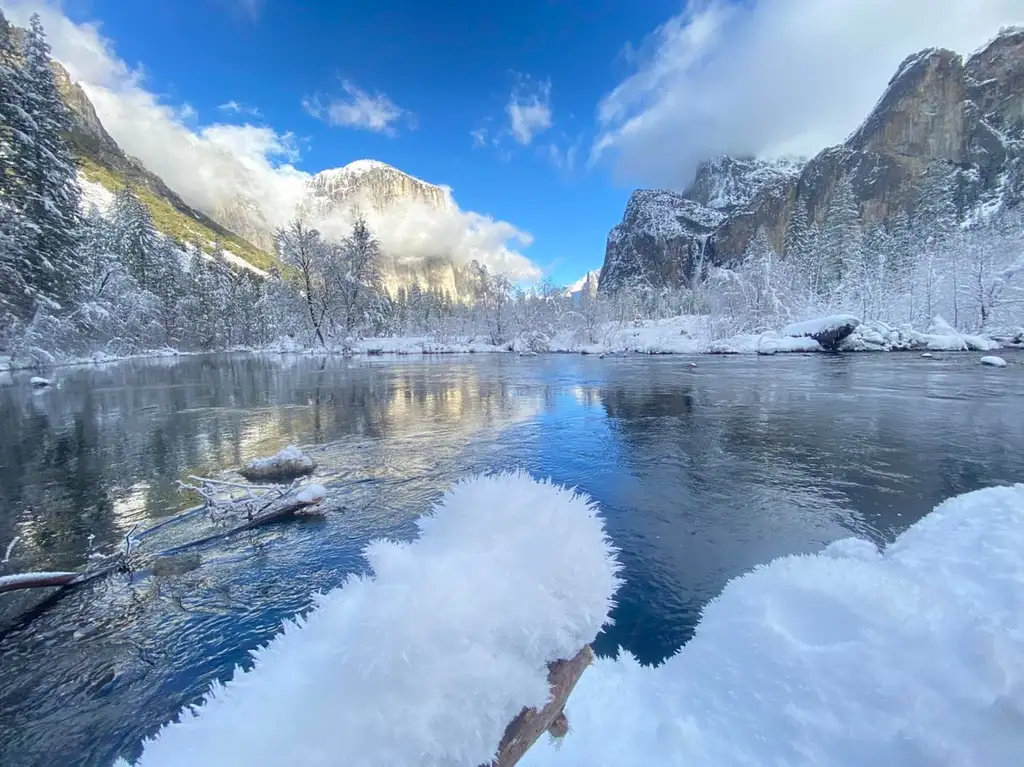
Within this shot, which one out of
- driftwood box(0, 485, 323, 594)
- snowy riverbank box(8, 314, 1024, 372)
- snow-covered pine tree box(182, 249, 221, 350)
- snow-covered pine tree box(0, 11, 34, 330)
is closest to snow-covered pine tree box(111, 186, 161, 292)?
snow-covered pine tree box(182, 249, 221, 350)

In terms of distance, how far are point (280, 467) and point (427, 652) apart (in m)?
9.25

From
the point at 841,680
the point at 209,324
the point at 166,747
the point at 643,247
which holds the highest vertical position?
the point at 643,247

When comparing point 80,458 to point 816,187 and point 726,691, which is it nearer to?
point 726,691

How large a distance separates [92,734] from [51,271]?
114 feet

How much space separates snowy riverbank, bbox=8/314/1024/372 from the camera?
121ft

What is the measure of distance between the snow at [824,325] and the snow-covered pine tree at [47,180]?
5622 centimetres

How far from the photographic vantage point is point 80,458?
35.0 feet

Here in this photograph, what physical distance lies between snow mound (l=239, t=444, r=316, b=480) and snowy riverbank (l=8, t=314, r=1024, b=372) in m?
35.4

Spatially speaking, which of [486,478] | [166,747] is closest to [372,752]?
[166,747]

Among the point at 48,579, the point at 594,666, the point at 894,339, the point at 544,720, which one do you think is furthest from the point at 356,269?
the point at 544,720

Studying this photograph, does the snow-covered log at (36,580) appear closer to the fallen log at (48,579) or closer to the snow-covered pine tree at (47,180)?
the fallen log at (48,579)

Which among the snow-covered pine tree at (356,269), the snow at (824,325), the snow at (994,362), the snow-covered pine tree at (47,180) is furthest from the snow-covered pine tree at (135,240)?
the snow at (994,362)

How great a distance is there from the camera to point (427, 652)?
1363 millimetres

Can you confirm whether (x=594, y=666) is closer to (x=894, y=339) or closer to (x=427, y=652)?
(x=427, y=652)
